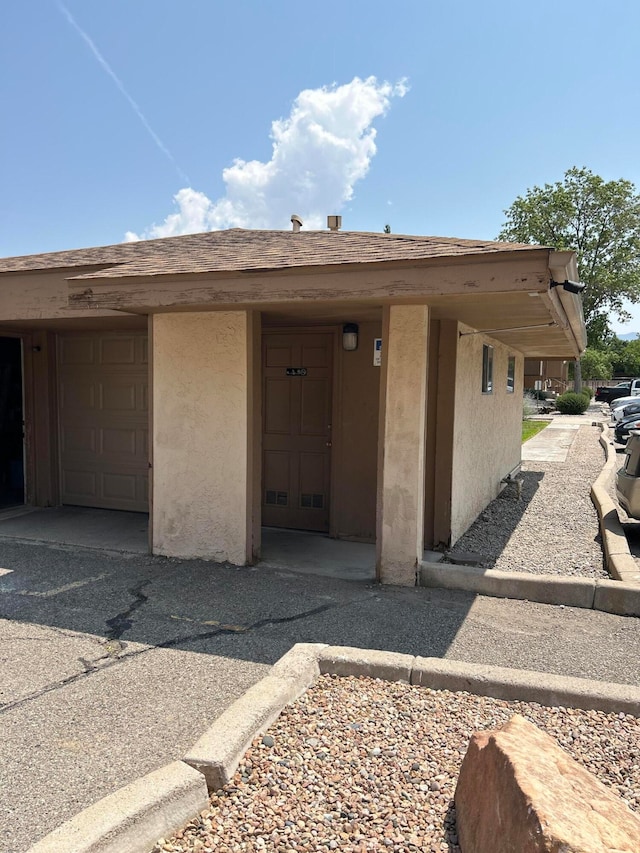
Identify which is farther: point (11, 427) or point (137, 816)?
point (11, 427)

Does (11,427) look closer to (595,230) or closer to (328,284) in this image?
(328,284)

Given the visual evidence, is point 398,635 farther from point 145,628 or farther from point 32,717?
point 32,717

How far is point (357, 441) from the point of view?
23.5 ft

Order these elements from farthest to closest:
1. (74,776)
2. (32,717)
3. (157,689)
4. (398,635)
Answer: (398,635), (157,689), (32,717), (74,776)

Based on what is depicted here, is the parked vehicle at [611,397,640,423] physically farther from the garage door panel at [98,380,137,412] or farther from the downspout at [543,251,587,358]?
the garage door panel at [98,380,137,412]

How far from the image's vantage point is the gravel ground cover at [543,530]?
20.9 feet

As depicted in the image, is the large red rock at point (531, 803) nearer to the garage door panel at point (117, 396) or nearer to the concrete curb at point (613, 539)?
the concrete curb at point (613, 539)

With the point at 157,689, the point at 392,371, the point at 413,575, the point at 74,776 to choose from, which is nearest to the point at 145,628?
the point at 157,689

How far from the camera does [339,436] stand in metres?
7.20

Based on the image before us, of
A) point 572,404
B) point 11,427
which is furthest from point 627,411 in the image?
point 11,427

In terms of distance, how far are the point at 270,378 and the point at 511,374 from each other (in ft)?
19.5

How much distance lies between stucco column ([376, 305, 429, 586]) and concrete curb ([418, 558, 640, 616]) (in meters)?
0.26

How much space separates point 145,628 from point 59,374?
17.8 feet

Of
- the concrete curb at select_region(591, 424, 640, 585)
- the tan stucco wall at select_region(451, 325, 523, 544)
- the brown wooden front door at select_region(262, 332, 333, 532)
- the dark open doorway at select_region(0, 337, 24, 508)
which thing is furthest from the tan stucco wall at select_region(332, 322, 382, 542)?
→ the dark open doorway at select_region(0, 337, 24, 508)
